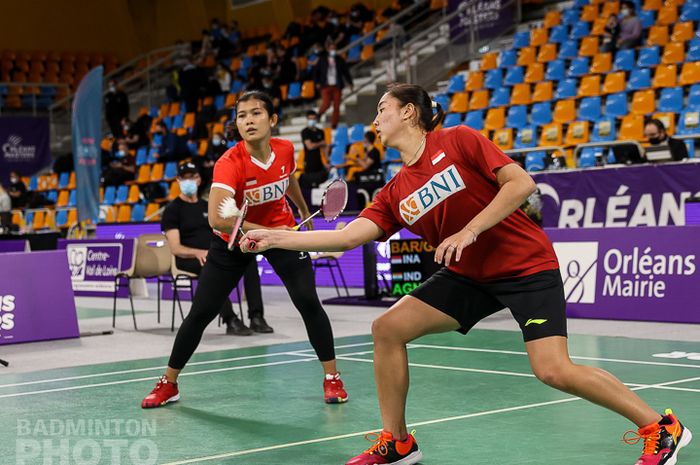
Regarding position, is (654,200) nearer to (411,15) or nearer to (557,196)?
(557,196)

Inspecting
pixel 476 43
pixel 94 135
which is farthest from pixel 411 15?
pixel 94 135

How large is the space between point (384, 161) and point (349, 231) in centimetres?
1498

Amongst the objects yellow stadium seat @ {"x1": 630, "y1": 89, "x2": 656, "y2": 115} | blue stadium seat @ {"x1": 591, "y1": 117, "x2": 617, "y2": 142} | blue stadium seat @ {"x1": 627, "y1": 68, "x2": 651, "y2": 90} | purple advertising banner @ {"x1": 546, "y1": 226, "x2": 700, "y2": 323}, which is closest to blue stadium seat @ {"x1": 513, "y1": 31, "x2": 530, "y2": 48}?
blue stadium seat @ {"x1": 627, "y1": 68, "x2": 651, "y2": 90}

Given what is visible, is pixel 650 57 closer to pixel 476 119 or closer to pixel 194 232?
pixel 476 119

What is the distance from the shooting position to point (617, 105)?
18.5m

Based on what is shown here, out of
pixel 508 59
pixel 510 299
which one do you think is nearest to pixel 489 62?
pixel 508 59

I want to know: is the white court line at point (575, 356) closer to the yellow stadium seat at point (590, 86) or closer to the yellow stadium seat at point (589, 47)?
the yellow stadium seat at point (590, 86)

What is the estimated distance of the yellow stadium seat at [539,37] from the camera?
2156cm

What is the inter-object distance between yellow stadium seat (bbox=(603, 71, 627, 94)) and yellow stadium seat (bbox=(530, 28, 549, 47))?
→ 9.01ft

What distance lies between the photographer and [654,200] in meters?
13.5

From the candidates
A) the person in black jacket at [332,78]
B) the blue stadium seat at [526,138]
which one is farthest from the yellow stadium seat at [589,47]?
the person in black jacket at [332,78]

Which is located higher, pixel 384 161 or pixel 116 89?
pixel 116 89

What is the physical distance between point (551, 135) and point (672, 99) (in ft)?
6.86

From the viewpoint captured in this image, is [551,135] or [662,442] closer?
[662,442]
